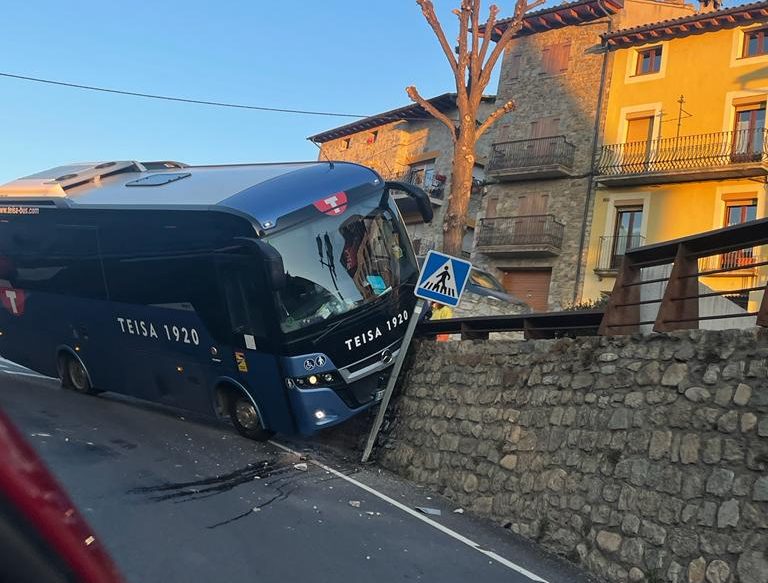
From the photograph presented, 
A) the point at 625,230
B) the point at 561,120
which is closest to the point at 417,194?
the point at 625,230

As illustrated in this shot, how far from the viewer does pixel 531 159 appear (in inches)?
1209

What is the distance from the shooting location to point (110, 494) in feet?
23.2

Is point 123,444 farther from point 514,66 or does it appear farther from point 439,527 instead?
point 514,66

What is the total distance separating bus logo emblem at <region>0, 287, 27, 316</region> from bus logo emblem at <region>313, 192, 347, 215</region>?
283 inches

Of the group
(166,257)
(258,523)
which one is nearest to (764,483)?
(258,523)

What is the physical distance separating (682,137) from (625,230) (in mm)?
3966

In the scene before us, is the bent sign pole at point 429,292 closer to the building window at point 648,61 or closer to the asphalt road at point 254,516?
the asphalt road at point 254,516

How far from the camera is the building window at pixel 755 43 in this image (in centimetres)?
2547

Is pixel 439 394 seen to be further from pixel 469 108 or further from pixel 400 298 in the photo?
pixel 469 108

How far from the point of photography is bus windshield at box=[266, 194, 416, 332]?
920cm

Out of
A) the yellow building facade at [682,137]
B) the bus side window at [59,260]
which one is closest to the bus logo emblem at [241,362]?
the bus side window at [59,260]

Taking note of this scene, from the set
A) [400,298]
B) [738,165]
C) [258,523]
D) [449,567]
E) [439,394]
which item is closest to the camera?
[449,567]

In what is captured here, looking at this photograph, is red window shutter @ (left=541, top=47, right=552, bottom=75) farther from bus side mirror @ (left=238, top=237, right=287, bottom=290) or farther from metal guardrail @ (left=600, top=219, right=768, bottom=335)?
bus side mirror @ (left=238, top=237, right=287, bottom=290)

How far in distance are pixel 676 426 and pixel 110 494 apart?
5.27 m
